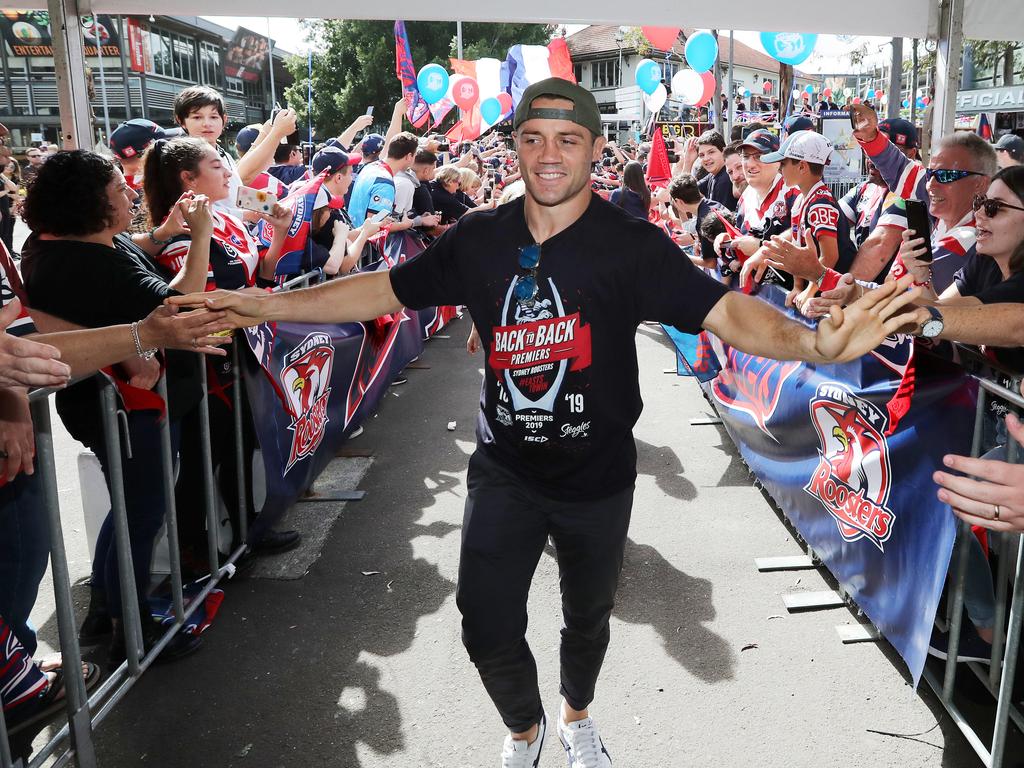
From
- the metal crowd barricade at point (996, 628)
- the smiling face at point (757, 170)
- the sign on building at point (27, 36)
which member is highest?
the sign on building at point (27, 36)

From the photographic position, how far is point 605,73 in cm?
6688

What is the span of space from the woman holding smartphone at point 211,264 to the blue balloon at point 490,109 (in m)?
14.7

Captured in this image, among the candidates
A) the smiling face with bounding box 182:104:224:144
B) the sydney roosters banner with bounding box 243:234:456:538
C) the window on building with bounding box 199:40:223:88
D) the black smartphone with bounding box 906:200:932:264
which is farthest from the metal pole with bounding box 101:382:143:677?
the window on building with bounding box 199:40:223:88

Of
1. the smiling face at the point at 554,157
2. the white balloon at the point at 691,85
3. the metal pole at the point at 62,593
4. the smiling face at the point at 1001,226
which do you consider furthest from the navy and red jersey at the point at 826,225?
the white balloon at the point at 691,85

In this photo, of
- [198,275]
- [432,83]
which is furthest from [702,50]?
[198,275]

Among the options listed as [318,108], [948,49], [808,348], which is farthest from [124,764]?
[318,108]

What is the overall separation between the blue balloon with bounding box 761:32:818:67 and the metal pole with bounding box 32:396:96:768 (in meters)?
10.3

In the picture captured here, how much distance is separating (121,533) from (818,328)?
242 centimetres

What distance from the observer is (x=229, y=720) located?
10.1ft

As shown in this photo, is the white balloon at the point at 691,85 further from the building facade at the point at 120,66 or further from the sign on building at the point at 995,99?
the building facade at the point at 120,66

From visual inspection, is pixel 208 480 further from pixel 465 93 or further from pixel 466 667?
pixel 465 93

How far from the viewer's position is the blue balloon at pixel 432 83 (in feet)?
59.2

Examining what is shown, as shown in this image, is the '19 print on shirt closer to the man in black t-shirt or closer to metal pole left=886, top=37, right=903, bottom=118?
the man in black t-shirt

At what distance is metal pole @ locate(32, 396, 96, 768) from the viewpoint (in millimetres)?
2432
